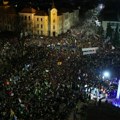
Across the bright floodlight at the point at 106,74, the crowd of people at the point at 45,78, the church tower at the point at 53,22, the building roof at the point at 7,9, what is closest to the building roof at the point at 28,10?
the building roof at the point at 7,9

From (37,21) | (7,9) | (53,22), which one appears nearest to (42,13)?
(37,21)

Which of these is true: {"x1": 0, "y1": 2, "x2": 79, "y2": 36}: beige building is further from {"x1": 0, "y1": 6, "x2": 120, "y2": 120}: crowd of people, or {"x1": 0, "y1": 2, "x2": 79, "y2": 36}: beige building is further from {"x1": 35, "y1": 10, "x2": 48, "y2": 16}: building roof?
{"x1": 0, "y1": 6, "x2": 120, "y2": 120}: crowd of people

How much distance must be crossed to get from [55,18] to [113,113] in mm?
34510

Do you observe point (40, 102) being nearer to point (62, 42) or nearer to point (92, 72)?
point (92, 72)

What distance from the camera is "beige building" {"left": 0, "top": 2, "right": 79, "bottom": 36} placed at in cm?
5809

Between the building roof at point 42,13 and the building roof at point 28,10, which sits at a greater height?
the building roof at point 28,10

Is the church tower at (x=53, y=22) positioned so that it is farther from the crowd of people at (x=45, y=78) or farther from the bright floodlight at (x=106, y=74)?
the bright floodlight at (x=106, y=74)

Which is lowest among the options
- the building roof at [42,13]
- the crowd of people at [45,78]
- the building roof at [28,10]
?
the crowd of people at [45,78]

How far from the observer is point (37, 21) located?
58.9 metres

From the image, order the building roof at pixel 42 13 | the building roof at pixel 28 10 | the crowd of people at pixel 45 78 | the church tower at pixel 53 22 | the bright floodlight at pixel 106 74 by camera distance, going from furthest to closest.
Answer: the building roof at pixel 28 10, the building roof at pixel 42 13, the church tower at pixel 53 22, the bright floodlight at pixel 106 74, the crowd of people at pixel 45 78

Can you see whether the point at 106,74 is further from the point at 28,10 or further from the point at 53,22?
the point at 28,10

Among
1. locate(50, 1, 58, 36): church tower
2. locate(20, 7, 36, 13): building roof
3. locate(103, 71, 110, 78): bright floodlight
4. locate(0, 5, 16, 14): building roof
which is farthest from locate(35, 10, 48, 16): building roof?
locate(103, 71, 110, 78): bright floodlight

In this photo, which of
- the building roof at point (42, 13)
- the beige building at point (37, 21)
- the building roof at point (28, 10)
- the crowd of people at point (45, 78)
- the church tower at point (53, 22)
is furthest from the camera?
the building roof at point (28, 10)

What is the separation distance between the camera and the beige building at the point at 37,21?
58.1 m
